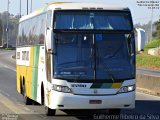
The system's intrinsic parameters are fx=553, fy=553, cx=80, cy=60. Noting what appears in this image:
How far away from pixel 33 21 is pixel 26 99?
2755 millimetres

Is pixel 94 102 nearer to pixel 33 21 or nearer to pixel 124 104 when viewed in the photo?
pixel 124 104

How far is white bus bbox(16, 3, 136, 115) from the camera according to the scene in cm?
Answer: 1334

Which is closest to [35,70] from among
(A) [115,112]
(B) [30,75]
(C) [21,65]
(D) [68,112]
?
(B) [30,75]

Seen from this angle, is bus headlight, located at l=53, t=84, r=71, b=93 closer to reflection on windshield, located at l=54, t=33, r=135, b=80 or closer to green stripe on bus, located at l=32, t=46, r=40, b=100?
reflection on windshield, located at l=54, t=33, r=135, b=80

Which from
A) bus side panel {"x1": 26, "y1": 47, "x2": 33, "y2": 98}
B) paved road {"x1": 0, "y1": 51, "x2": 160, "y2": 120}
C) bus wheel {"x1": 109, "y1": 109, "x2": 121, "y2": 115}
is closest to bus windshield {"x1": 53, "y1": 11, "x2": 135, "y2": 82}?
bus wheel {"x1": 109, "y1": 109, "x2": 121, "y2": 115}

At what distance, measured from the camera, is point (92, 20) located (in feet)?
45.6

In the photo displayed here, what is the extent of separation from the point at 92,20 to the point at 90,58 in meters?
1.03

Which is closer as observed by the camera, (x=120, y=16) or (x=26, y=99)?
(x=120, y=16)

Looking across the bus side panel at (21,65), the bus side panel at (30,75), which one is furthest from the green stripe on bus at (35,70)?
the bus side panel at (21,65)

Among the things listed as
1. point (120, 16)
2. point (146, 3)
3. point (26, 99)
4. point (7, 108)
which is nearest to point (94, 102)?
point (120, 16)

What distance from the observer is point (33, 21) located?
1756cm

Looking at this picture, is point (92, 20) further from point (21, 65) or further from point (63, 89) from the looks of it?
point (21, 65)

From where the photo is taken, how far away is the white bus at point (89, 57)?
13.3 meters

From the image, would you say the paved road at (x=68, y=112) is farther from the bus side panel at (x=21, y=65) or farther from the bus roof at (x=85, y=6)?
the bus roof at (x=85, y=6)
